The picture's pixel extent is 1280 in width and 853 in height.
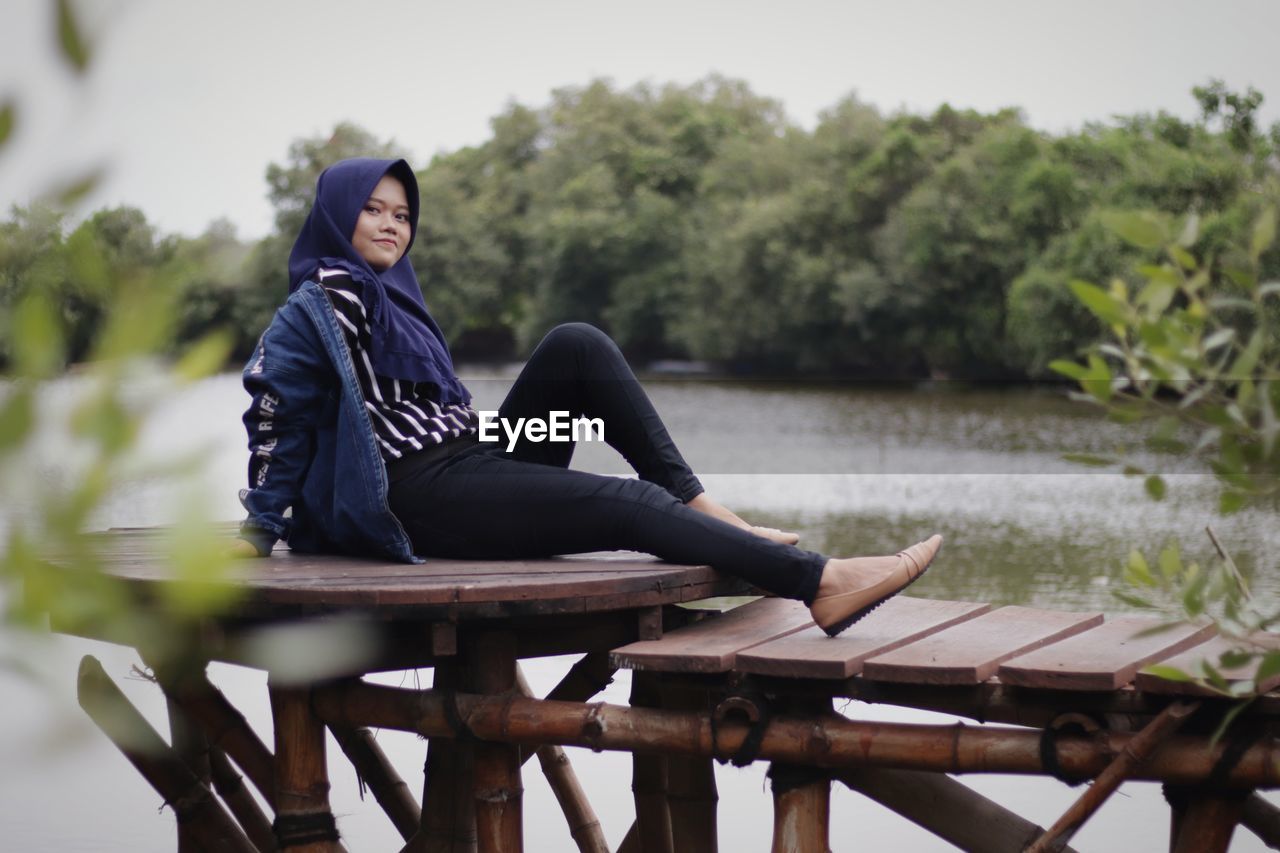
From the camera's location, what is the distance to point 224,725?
3.80 m

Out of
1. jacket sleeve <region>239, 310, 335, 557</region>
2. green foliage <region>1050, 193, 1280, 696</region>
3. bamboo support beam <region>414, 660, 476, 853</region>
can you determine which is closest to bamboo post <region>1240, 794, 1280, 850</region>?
green foliage <region>1050, 193, 1280, 696</region>

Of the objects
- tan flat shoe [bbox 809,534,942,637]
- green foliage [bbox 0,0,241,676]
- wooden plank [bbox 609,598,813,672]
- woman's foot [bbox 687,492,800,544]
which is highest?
green foliage [bbox 0,0,241,676]

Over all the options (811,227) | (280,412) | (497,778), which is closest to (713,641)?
(497,778)

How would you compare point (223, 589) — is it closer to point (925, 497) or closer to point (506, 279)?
point (925, 497)

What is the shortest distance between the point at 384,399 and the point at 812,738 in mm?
1226

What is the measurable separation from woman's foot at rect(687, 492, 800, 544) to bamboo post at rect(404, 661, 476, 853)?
934mm

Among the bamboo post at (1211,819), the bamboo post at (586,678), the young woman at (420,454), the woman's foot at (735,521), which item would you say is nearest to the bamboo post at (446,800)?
the bamboo post at (586,678)

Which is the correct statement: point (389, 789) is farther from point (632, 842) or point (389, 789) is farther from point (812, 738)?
point (812, 738)

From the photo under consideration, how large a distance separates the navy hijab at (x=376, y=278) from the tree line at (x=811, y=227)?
467 inches

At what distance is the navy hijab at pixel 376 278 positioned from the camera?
3.51 meters

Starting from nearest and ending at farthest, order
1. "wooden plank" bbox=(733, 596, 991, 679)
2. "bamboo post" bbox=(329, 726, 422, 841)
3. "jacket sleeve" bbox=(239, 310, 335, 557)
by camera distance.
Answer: "wooden plank" bbox=(733, 596, 991, 679)
"jacket sleeve" bbox=(239, 310, 335, 557)
"bamboo post" bbox=(329, 726, 422, 841)

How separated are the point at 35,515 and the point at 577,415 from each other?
313 centimetres

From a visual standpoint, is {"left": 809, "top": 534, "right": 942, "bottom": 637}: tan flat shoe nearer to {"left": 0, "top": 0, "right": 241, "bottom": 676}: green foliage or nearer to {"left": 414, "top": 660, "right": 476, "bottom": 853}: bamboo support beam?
{"left": 414, "top": 660, "right": 476, "bottom": 853}: bamboo support beam

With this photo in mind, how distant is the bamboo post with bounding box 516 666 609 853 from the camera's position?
14.9ft
